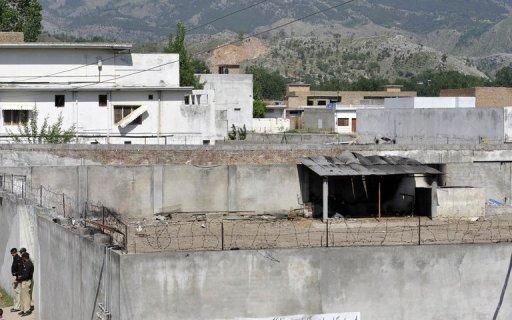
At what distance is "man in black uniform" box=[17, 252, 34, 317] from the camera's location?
20.7 m

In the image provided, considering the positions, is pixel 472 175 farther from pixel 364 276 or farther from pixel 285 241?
pixel 364 276

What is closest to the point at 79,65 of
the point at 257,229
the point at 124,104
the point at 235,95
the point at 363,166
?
the point at 124,104

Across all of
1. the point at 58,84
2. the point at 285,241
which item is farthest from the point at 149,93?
the point at 285,241

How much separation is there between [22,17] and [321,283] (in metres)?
49.8

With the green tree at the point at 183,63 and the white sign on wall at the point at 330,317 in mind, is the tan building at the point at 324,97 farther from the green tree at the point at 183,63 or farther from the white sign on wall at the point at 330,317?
the white sign on wall at the point at 330,317

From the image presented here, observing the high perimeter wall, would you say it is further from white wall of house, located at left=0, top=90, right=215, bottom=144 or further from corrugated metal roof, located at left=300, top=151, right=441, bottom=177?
white wall of house, located at left=0, top=90, right=215, bottom=144

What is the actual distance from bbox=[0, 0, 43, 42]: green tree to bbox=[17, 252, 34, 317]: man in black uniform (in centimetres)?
4128

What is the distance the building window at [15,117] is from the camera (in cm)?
4341

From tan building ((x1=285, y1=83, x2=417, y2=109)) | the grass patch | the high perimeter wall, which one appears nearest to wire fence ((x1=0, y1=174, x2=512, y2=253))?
the high perimeter wall

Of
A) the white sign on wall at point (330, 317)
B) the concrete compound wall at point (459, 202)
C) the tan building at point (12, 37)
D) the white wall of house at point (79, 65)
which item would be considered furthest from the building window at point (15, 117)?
the white sign on wall at point (330, 317)

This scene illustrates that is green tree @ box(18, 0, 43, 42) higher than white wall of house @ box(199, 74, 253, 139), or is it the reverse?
green tree @ box(18, 0, 43, 42)

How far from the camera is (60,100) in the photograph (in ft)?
145

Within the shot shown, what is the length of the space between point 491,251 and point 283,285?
15.3ft

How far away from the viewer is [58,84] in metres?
44.4
